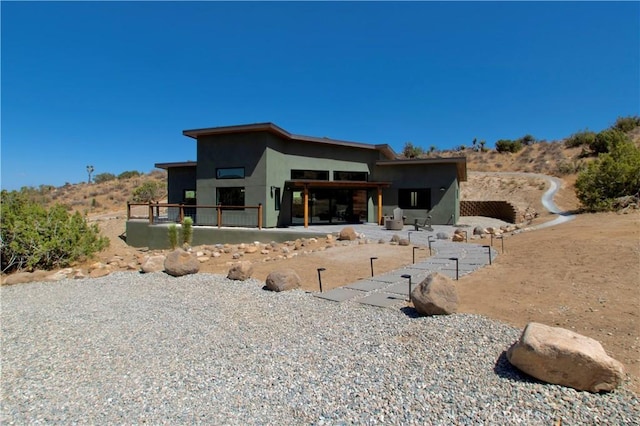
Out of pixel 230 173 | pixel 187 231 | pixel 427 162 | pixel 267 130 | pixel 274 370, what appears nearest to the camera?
pixel 274 370

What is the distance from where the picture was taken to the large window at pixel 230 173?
17391 mm

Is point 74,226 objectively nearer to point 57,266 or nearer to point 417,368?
point 57,266

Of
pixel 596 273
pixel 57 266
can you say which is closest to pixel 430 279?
pixel 596 273

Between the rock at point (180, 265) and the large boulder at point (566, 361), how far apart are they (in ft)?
24.4

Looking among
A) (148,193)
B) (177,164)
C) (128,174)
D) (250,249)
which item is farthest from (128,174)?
(250,249)

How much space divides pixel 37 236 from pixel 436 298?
1033cm

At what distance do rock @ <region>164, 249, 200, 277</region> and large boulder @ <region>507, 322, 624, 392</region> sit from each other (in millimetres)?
7427

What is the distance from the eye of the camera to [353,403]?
3.01 metres

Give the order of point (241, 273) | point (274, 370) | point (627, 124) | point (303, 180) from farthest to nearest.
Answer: point (627, 124) → point (303, 180) → point (241, 273) → point (274, 370)

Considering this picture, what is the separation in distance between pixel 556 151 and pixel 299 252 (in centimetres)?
4493

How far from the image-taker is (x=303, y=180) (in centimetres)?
1775

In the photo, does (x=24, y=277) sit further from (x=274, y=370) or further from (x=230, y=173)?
(x=230, y=173)

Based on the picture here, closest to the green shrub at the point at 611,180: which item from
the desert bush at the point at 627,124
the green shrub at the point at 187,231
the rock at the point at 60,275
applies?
the green shrub at the point at 187,231

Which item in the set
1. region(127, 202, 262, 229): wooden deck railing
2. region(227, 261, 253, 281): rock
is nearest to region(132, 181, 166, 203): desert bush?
region(127, 202, 262, 229): wooden deck railing
